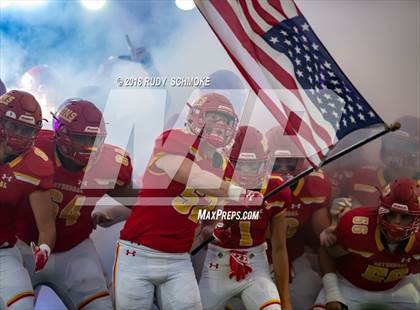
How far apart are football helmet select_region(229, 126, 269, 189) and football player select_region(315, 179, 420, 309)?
0.49m

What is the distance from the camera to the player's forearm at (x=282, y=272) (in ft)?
10.2

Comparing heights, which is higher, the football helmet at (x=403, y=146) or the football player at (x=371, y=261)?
the football helmet at (x=403, y=146)

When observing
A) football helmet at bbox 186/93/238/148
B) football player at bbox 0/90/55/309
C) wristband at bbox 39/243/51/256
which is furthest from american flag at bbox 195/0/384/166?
wristband at bbox 39/243/51/256

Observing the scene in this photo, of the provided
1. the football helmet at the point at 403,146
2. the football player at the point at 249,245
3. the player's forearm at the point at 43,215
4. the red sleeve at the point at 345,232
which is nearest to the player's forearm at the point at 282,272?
the football player at the point at 249,245

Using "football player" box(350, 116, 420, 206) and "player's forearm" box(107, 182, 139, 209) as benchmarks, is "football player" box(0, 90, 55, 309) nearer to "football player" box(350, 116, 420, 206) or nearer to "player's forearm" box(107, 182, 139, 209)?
"player's forearm" box(107, 182, 139, 209)

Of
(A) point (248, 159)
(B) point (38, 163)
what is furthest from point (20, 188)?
(A) point (248, 159)

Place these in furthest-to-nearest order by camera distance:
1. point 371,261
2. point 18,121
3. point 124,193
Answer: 1. point 371,261
2. point 124,193
3. point 18,121

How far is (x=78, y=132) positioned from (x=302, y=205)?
1197mm

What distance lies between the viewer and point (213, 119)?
2.97 metres

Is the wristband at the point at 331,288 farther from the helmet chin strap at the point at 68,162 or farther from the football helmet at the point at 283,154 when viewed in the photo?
the helmet chin strap at the point at 68,162

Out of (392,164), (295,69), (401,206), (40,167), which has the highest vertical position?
(295,69)

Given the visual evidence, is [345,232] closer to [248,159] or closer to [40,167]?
[248,159]

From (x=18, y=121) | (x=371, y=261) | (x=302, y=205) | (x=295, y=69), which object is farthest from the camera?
(x=302, y=205)

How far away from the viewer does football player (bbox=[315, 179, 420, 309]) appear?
10.3ft
